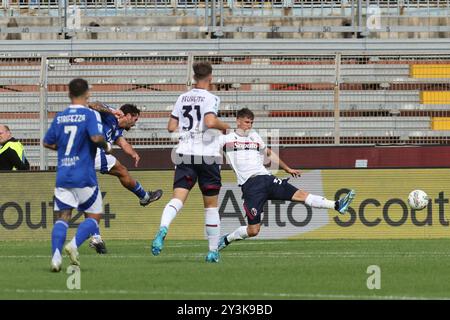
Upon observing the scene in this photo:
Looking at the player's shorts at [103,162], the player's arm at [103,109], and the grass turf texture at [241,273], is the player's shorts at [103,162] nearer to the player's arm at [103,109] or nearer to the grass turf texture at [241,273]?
the player's arm at [103,109]

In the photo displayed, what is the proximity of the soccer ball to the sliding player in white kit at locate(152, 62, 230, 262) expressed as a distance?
205 inches

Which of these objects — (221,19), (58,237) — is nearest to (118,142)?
(58,237)

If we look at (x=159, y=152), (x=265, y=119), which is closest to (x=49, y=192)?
→ (x=159, y=152)

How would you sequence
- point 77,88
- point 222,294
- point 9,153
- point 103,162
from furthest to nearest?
point 9,153
point 103,162
point 77,88
point 222,294

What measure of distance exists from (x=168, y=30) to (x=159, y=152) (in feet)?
15.7

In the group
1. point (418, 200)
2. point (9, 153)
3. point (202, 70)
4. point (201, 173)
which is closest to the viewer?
point (202, 70)

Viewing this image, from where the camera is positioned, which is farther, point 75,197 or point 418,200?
point 418,200

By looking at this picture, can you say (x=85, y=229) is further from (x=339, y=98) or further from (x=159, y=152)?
(x=339, y=98)

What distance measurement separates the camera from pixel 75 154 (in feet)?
36.9

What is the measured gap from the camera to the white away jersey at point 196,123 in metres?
12.5

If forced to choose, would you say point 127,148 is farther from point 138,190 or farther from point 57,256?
point 57,256

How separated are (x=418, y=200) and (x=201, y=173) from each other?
542 centimetres

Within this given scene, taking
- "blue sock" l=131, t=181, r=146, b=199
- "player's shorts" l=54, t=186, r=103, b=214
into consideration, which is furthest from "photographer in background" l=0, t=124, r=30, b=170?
"player's shorts" l=54, t=186, r=103, b=214

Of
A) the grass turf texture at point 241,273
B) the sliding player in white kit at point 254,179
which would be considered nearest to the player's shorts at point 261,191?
the sliding player in white kit at point 254,179
